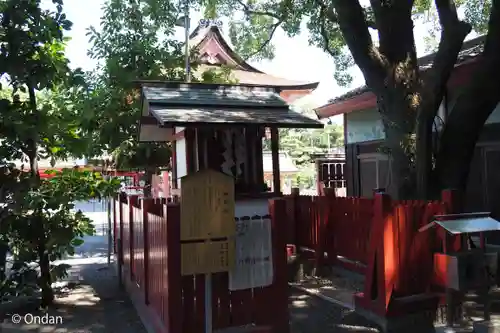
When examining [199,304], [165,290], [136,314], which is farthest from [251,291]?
[136,314]

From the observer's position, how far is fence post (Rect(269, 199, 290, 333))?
4777mm

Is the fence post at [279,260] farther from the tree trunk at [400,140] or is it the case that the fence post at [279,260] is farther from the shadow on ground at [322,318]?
the tree trunk at [400,140]

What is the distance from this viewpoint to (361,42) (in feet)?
23.8

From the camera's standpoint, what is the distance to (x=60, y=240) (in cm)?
649

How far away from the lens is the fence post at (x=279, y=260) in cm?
478

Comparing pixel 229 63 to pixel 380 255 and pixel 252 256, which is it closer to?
pixel 380 255

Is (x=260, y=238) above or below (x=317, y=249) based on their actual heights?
above

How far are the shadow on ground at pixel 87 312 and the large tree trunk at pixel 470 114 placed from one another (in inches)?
188

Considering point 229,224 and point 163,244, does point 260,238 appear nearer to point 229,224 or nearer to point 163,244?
point 229,224

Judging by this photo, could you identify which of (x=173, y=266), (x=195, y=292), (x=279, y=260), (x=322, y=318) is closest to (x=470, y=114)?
(x=322, y=318)

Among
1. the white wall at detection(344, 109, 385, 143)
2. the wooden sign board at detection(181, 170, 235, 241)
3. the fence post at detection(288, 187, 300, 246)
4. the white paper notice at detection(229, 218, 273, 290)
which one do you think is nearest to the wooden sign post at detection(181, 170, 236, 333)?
the wooden sign board at detection(181, 170, 235, 241)

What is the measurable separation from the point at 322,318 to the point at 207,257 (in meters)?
2.50

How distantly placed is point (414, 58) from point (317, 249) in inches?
136

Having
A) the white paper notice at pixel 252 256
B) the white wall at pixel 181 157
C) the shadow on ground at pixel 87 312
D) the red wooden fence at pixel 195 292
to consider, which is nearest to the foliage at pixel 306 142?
the white wall at pixel 181 157
